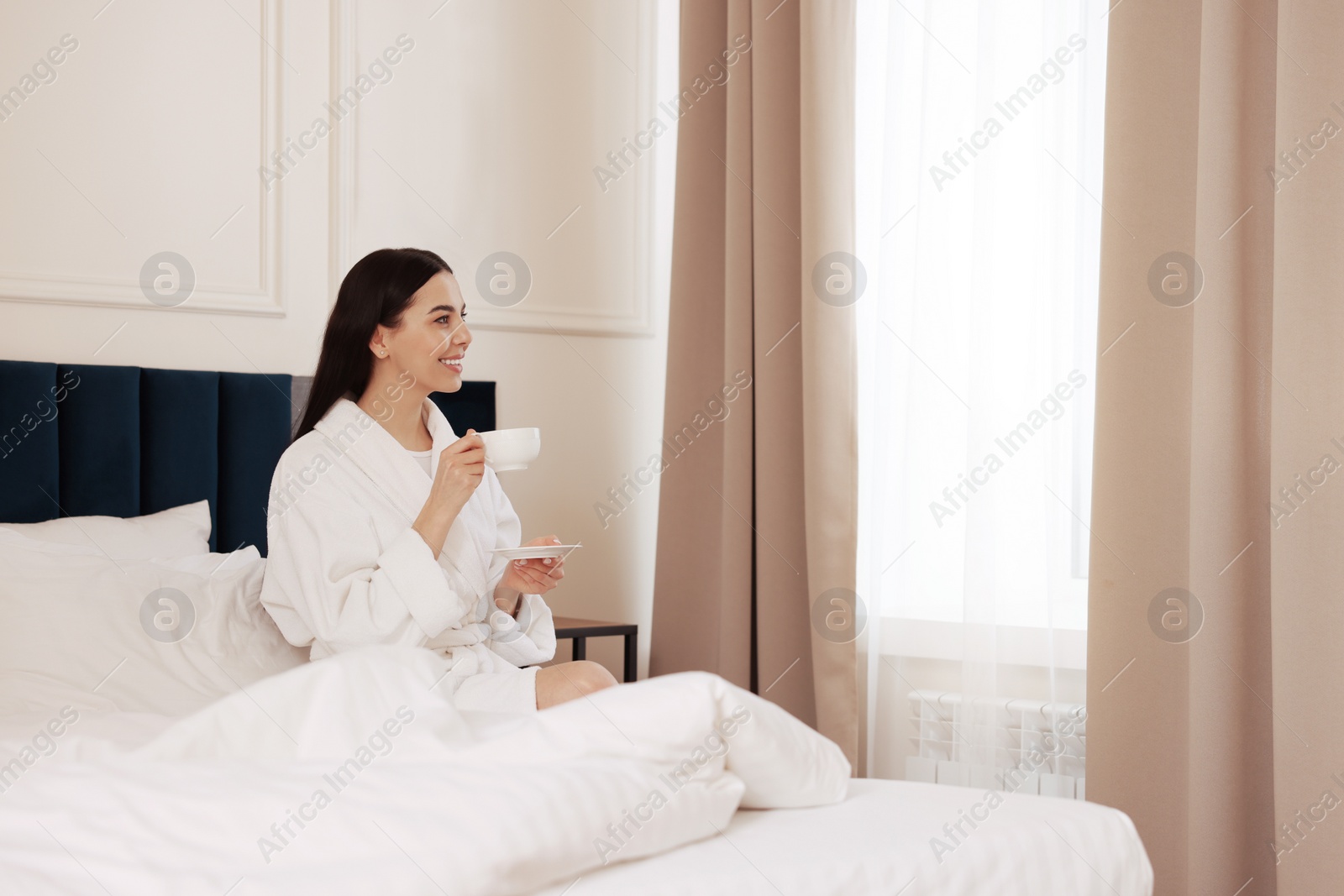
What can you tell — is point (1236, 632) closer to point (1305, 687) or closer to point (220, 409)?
point (1305, 687)

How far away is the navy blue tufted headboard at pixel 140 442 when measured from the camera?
2.39 m

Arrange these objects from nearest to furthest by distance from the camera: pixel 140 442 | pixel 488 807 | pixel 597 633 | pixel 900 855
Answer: pixel 488 807 → pixel 900 855 → pixel 140 442 → pixel 597 633

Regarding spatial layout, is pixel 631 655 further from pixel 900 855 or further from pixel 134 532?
pixel 900 855

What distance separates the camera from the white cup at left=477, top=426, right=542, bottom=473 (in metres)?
2.00

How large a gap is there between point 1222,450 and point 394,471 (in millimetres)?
1557

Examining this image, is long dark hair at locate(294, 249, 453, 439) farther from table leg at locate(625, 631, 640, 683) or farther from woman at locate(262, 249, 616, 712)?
table leg at locate(625, 631, 640, 683)

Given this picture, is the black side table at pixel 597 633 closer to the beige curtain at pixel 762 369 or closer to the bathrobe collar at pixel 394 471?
the beige curtain at pixel 762 369

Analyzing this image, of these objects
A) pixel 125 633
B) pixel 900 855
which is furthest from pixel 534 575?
pixel 900 855

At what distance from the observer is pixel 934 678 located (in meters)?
2.78

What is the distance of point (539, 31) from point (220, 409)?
4.86ft

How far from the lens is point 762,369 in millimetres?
3018

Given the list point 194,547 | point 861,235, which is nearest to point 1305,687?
point 861,235

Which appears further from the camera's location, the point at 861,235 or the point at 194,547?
the point at 861,235

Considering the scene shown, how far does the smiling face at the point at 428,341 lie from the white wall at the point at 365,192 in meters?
0.74
